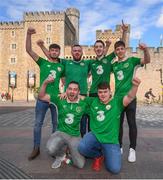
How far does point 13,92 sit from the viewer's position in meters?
47.6

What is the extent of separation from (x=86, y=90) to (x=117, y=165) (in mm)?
1443

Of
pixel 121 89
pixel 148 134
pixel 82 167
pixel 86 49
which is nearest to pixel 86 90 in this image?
pixel 121 89

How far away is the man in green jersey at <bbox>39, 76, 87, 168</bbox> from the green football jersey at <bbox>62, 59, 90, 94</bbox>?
0.34m

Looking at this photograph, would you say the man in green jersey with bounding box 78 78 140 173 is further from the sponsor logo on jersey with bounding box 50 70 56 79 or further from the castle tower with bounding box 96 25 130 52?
the castle tower with bounding box 96 25 130 52

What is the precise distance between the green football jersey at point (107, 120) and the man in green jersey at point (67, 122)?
275 mm

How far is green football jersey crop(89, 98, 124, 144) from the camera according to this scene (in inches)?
192

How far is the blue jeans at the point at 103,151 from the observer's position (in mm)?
4645

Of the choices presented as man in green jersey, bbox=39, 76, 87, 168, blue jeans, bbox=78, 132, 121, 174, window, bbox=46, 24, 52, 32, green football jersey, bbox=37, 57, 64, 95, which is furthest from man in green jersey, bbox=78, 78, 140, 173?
window, bbox=46, 24, 52, 32

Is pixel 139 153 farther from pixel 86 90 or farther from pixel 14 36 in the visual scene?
pixel 14 36

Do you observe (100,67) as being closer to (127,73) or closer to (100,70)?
(100,70)

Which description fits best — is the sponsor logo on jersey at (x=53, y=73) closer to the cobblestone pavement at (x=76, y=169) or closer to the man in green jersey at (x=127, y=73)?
the man in green jersey at (x=127, y=73)

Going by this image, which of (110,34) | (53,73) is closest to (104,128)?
(53,73)

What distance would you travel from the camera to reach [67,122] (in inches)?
201

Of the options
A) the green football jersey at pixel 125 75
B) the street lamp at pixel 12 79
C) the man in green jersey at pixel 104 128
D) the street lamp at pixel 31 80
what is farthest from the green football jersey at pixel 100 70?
the street lamp at pixel 12 79
